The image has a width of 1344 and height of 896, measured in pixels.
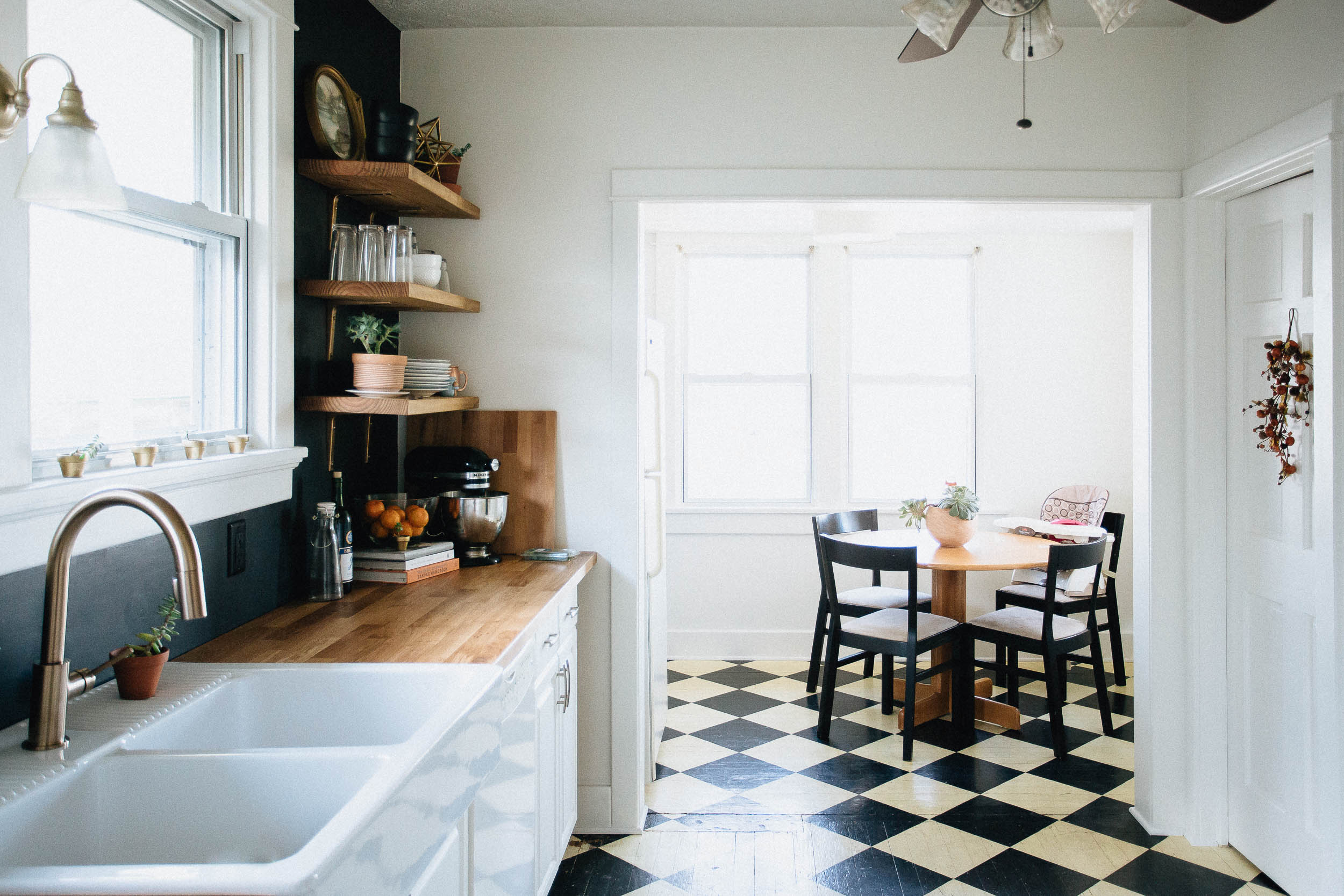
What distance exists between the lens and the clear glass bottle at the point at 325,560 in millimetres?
2568

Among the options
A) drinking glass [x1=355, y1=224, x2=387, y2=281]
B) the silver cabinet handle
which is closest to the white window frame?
drinking glass [x1=355, y1=224, x2=387, y2=281]

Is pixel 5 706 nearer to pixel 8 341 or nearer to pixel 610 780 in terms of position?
pixel 8 341

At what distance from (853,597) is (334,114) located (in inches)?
115

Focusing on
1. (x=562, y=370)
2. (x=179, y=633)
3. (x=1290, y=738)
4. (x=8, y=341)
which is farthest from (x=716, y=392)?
(x=8, y=341)

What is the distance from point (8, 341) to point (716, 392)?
399 centimetres

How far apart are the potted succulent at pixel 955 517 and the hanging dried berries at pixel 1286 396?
153 cm

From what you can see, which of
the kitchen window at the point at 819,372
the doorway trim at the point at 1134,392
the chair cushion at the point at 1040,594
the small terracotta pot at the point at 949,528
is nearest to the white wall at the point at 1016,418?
the kitchen window at the point at 819,372

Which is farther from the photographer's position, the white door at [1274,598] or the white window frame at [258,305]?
the white door at [1274,598]

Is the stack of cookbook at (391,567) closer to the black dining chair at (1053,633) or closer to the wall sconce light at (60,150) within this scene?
the wall sconce light at (60,150)

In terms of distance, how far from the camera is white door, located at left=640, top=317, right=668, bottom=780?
341 cm

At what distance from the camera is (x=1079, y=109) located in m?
3.07

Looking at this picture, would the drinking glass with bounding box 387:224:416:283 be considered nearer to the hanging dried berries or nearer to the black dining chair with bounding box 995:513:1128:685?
the hanging dried berries

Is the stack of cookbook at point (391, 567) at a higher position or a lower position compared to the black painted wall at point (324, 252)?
lower

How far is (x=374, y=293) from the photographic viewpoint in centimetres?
256
